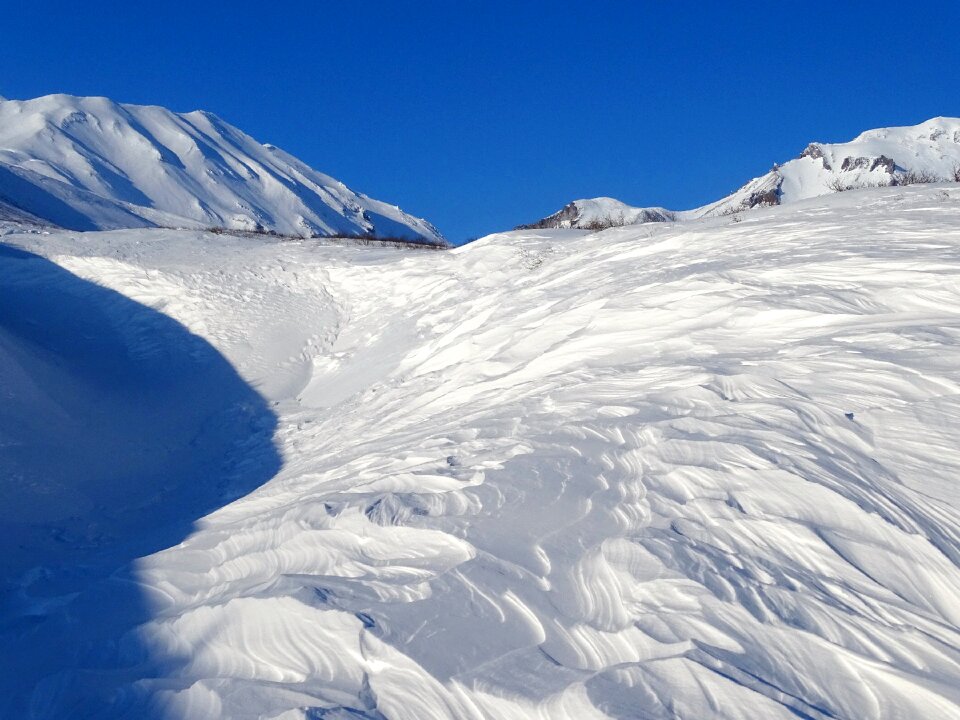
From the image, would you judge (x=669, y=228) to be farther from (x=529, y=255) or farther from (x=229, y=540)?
(x=229, y=540)

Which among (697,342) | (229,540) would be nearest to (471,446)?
(229,540)

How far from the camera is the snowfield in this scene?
2838 mm

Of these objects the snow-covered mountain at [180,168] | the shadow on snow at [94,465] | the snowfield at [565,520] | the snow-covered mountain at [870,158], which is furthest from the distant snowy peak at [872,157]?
the snowfield at [565,520]

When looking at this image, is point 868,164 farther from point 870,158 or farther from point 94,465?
point 94,465

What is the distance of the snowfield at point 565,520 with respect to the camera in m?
2.84

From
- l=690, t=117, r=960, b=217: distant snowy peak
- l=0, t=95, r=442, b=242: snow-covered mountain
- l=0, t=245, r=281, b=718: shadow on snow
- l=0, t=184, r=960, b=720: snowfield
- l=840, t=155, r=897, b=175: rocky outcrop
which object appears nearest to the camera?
l=0, t=184, r=960, b=720: snowfield

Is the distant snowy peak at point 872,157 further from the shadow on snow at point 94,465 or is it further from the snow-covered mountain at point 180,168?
the shadow on snow at point 94,465

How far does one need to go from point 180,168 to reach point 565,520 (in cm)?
7812

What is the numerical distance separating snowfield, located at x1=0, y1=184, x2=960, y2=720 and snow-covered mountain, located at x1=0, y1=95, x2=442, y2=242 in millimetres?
52779

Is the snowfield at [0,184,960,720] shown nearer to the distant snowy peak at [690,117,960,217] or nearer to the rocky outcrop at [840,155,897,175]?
the distant snowy peak at [690,117,960,217]

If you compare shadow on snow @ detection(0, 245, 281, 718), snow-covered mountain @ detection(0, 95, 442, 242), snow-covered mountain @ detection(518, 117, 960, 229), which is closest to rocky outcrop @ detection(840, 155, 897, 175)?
snow-covered mountain @ detection(518, 117, 960, 229)

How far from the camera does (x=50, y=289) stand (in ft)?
45.9

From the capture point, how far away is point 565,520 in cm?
396

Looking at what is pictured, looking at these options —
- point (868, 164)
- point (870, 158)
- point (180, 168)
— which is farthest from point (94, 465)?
point (870, 158)
